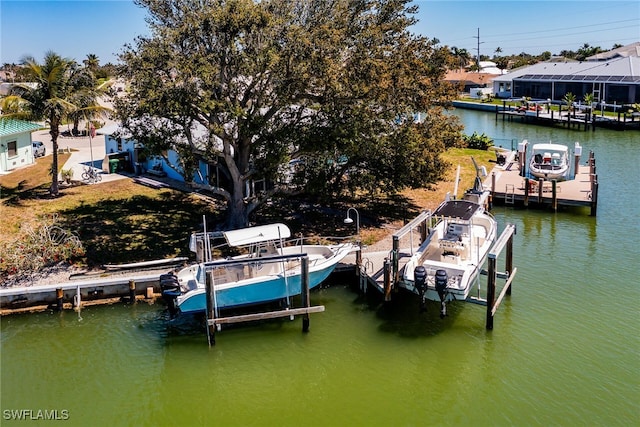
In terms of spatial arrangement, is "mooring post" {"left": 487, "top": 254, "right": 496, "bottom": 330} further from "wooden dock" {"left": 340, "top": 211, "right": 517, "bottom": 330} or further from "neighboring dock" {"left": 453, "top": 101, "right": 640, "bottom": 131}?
"neighboring dock" {"left": 453, "top": 101, "right": 640, "bottom": 131}

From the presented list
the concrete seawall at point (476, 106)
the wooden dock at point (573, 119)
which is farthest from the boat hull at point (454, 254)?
the concrete seawall at point (476, 106)

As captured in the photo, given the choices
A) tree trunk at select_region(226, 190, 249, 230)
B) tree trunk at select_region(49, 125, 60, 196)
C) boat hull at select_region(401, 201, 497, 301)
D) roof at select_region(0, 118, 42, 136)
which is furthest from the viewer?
roof at select_region(0, 118, 42, 136)

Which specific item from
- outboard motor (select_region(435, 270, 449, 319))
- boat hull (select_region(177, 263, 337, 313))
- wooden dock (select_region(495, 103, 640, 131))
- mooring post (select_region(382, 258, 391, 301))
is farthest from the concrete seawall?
boat hull (select_region(177, 263, 337, 313))

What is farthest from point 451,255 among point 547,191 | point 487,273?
point 547,191

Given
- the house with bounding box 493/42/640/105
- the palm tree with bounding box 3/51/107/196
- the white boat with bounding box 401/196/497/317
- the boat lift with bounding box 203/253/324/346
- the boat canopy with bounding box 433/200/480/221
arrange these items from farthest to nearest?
1. the house with bounding box 493/42/640/105
2. the palm tree with bounding box 3/51/107/196
3. the boat canopy with bounding box 433/200/480/221
4. the white boat with bounding box 401/196/497/317
5. the boat lift with bounding box 203/253/324/346

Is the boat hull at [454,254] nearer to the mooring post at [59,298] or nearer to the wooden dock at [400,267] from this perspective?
the wooden dock at [400,267]

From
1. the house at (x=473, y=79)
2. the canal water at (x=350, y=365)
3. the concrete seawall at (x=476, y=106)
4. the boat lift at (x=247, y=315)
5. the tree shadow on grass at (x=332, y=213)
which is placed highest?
the house at (x=473, y=79)

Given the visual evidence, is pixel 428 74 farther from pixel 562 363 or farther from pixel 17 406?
pixel 17 406

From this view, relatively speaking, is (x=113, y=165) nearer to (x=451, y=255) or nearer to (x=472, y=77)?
(x=451, y=255)
